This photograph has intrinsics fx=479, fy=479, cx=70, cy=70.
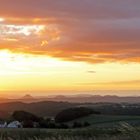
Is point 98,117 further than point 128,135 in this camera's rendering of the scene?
Yes

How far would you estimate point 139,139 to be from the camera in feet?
46.8

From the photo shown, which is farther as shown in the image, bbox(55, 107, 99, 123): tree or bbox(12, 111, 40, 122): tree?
bbox(12, 111, 40, 122): tree

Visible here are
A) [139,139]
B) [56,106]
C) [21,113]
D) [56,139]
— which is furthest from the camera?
[56,106]

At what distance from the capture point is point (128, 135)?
14.6 metres

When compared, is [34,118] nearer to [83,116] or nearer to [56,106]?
[83,116]

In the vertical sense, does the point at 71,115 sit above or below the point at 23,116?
below

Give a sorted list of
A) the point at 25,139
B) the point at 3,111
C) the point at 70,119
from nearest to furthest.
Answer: the point at 25,139
the point at 70,119
the point at 3,111

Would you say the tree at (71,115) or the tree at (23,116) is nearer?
the tree at (71,115)

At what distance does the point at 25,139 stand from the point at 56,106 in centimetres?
11131

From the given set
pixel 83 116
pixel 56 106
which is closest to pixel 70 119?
pixel 83 116

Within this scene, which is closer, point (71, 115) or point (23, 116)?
point (71, 115)

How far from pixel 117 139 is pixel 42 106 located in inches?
4733

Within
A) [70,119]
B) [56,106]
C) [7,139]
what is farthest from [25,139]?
[56,106]

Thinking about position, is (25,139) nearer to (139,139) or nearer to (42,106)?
(139,139)
